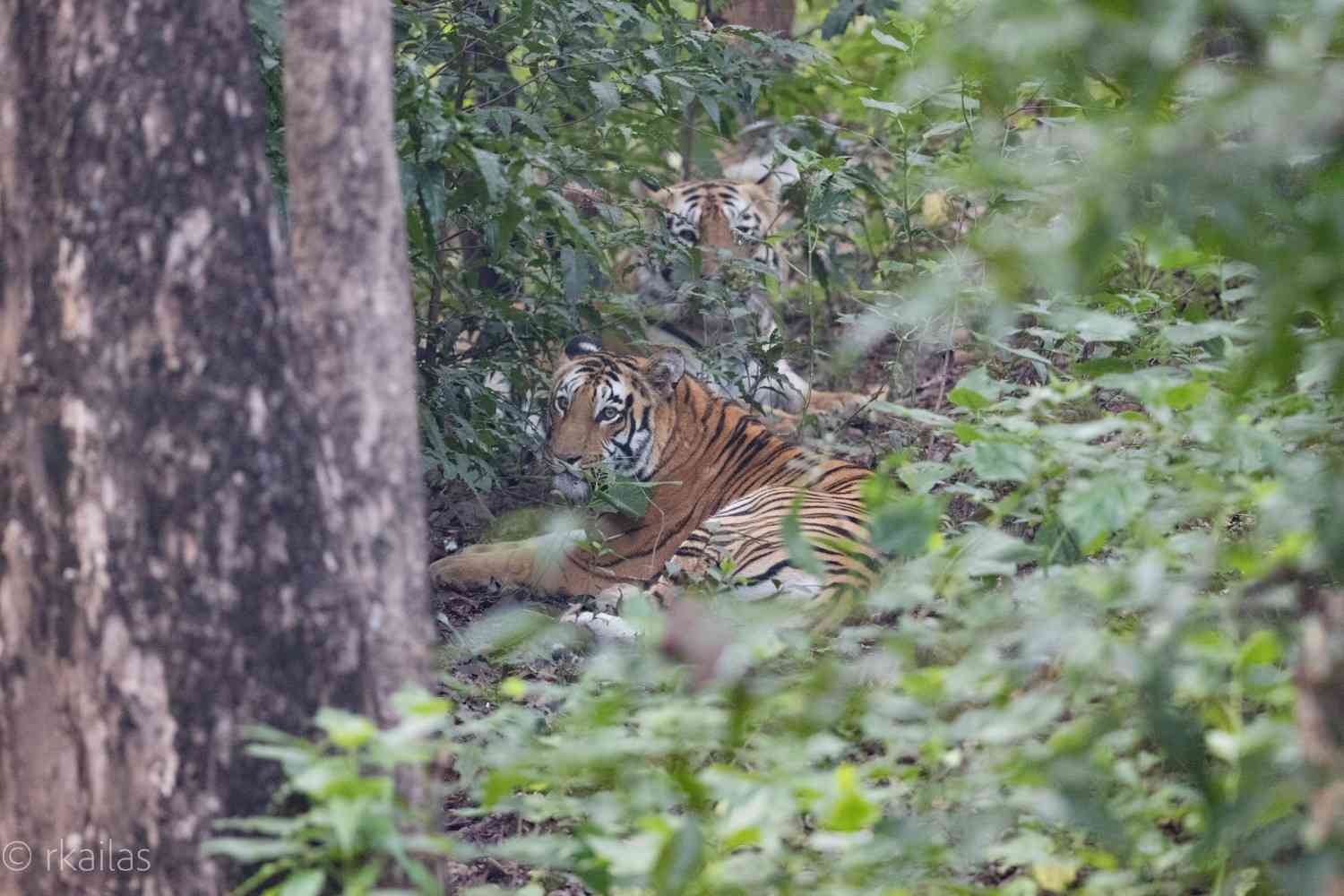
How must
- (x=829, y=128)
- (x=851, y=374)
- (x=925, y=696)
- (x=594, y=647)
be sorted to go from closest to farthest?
(x=925, y=696)
(x=594, y=647)
(x=829, y=128)
(x=851, y=374)

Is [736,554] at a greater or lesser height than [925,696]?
lesser

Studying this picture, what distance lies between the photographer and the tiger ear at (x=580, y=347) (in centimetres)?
571

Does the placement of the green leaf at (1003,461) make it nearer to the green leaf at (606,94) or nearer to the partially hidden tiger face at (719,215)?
the green leaf at (606,94)

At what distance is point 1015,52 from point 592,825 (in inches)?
52.2

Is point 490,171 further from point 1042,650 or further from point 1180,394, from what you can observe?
point 1042,650

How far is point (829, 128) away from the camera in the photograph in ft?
18.1

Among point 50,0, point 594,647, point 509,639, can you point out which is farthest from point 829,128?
point 50,0

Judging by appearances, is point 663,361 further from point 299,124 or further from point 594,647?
point 299,124

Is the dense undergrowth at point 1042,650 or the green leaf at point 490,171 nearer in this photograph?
the dense undergrowth at point 1042,650

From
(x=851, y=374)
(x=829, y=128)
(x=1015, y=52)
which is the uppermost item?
(x=1015, y=52)

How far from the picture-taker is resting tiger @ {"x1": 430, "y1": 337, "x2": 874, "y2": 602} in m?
5.02

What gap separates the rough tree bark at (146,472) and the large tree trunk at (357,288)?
0.06 meters

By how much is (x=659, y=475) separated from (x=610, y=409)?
0.35 metres

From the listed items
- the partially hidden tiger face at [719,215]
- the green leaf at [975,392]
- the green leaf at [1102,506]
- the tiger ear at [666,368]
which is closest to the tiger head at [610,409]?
the tiger ear at [666,368]
